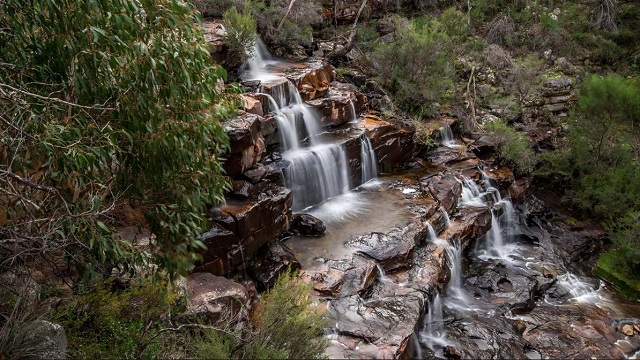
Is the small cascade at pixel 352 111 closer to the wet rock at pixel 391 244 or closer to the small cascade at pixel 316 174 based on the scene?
the small cascade at pixel 316 174

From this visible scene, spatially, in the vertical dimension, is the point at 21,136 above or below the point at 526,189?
above

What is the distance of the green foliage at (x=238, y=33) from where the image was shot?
473 inches

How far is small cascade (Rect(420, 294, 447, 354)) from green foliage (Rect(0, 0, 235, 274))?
190 inches

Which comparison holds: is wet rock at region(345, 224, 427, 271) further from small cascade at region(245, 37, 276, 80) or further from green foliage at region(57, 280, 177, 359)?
small cascade at region(245, 37, 276, 80)

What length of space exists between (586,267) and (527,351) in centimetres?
448

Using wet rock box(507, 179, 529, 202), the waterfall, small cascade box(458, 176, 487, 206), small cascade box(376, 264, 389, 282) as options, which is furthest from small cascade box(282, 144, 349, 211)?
wet rock box(507, 179, 529, 202)

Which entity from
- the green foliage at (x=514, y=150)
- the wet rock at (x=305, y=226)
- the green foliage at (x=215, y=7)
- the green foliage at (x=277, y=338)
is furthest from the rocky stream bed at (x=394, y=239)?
the green foliage at (x=215, y=7)

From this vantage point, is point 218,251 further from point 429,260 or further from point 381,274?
point 429,260

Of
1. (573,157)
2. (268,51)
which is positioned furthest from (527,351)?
(268,51)

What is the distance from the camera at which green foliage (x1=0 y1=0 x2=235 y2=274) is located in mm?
3660

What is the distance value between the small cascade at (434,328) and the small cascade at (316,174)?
3.51 m

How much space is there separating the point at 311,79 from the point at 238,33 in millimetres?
2189

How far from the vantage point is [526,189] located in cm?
1330

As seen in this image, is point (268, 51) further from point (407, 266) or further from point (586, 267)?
point (586, 267)
